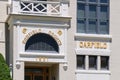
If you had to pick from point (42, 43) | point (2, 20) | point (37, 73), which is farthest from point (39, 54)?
point (2, 20)

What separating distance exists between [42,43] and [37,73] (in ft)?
8.80

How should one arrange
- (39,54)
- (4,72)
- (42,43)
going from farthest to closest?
1. (42,43)
2. (39,54)
3. (4,72)

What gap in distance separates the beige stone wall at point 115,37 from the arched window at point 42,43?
3.89 metres

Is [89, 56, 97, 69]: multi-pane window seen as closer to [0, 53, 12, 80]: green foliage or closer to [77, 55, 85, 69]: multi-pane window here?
[77, 55, 85, 69]: multi-pane window

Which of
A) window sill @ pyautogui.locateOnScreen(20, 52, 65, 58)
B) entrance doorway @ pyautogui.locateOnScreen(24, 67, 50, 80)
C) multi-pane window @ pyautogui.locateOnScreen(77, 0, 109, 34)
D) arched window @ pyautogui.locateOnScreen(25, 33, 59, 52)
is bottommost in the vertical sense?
entrance doorway @ pyautogui.locateOnScreen(24, 67, 50, 80)

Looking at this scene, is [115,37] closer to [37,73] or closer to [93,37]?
[93,37]

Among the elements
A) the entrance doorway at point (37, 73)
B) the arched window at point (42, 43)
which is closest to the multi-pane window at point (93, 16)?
the arched window at point (42, 43)

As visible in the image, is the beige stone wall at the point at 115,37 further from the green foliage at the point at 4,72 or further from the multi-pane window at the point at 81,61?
the green foliage at the point at 4,72

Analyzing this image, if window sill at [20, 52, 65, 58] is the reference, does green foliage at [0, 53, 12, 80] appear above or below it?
below

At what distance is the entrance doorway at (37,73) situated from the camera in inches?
1312

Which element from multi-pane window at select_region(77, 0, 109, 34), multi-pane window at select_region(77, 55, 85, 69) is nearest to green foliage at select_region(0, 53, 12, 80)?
multi-pane window at select_region(77, 55, 85, 69)

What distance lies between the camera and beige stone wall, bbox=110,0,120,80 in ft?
109

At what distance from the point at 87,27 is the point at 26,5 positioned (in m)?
4.26

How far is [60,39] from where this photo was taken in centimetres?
3195
